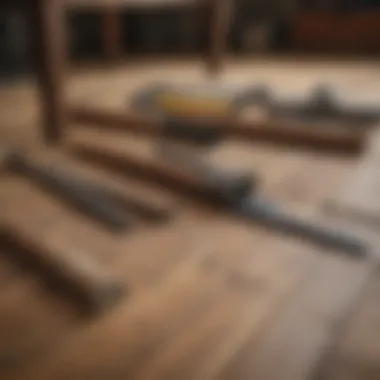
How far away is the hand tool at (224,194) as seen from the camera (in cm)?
123

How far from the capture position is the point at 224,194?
1.39m

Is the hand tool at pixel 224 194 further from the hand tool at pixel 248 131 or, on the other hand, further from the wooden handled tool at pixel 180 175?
the hand tool at pixel 248 131

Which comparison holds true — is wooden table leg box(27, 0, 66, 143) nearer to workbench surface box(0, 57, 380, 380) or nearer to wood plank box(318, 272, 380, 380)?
workbench surface box(0, 57, 380, 380)

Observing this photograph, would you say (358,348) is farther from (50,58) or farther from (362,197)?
(50,58)

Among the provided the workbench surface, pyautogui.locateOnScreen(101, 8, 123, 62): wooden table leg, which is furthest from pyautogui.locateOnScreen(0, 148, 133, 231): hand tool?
pyautogui.locateOnScreen(101, 8, 123, 62): wooden table leg

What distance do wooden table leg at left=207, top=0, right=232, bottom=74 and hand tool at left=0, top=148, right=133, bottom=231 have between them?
1.20 m

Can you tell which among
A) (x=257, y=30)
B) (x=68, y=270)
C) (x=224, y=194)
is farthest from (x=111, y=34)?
(x=68, y=270)

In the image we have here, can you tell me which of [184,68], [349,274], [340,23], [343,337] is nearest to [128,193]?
[349,274]

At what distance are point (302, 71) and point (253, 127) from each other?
1100 mm

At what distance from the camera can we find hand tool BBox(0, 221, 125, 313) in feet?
3.31

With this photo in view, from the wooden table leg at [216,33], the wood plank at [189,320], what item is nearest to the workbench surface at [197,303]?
the wood plank at [189,320]

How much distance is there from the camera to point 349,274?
3.62 feet

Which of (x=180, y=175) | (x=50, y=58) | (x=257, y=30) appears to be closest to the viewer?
(x=180, y=175)

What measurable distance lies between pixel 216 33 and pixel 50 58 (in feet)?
3.33
